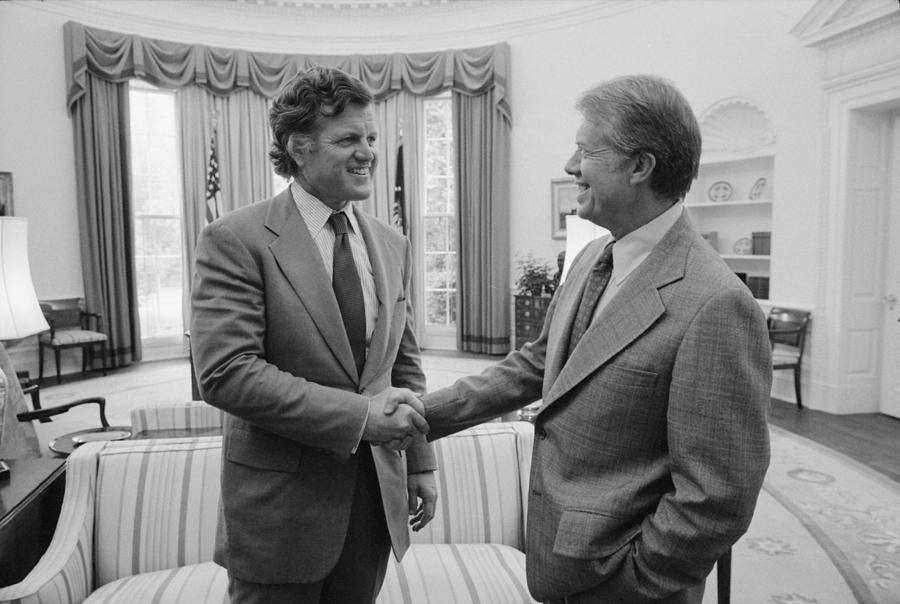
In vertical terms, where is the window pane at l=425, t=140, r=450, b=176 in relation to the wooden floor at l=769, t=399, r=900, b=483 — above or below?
above

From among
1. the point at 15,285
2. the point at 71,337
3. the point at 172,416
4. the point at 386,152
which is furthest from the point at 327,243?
the point at 386,152

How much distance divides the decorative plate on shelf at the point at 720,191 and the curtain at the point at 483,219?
2392 millimetres

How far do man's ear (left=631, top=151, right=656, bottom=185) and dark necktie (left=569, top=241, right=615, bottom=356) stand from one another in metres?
0.20

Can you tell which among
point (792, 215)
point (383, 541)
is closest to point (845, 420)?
point (792, 215)

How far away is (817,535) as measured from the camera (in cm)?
320

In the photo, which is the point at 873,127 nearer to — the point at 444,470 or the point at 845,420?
the point at 845,420

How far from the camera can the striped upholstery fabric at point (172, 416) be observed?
116 inches

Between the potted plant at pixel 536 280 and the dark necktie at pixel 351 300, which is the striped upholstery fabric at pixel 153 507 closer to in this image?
the dark necktie at pixel 351 300

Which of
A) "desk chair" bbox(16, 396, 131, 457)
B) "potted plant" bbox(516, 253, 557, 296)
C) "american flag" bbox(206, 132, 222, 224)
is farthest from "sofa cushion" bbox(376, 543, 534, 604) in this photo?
"american flag" bbox(206, 132, 222, 224)

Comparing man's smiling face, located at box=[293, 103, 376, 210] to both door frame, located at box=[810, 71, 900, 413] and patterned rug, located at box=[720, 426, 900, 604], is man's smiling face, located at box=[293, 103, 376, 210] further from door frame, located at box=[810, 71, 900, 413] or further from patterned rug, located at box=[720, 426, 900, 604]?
door frame, located at box=[810, 71, 900, 413]

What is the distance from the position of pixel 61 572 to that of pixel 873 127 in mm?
5660

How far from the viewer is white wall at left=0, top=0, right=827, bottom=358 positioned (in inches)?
215

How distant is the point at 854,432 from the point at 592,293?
444 cm

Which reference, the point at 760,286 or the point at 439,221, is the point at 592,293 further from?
the point at 439,221
